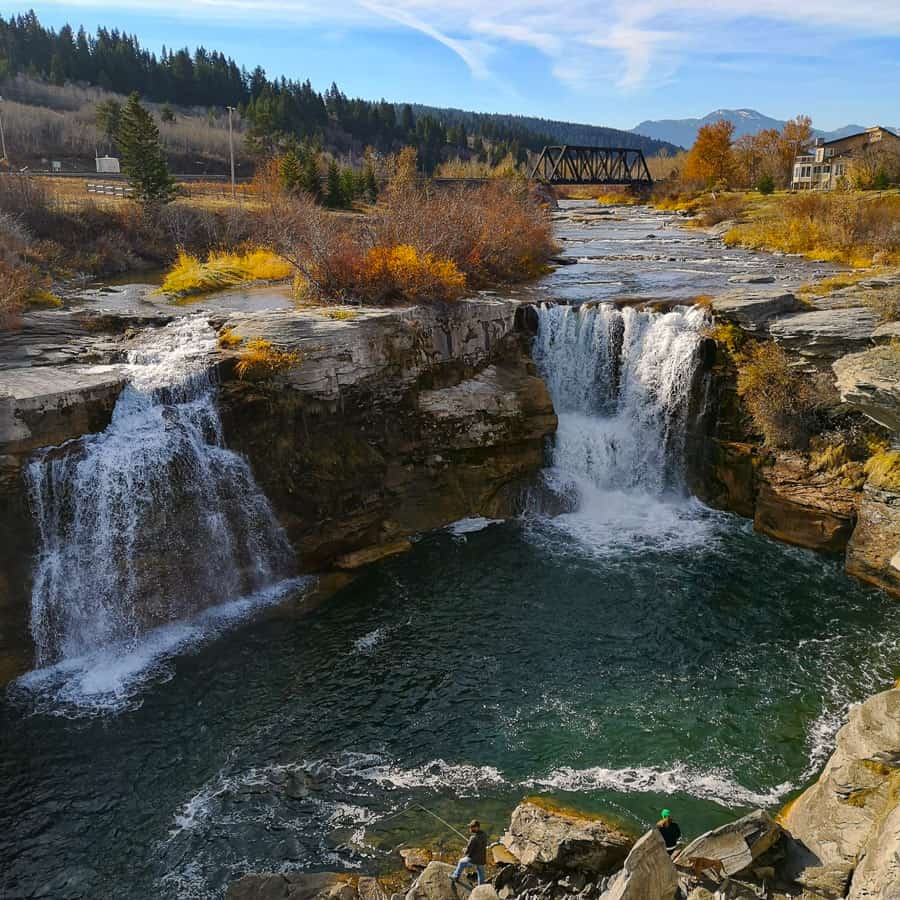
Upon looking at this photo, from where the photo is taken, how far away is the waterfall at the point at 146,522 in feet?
52.7

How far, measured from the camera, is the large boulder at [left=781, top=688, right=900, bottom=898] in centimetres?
947

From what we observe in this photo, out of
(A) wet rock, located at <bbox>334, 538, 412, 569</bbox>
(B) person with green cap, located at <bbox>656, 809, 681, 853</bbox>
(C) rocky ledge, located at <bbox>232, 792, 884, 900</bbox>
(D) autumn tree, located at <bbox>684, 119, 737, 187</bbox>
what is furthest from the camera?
(D) autumn tree, located at <bbox>684, 119, 737, 187</bbox>

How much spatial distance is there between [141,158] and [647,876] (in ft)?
147

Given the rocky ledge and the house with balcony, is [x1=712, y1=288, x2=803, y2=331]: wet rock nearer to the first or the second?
the rocky ledge

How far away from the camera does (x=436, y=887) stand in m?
9.85

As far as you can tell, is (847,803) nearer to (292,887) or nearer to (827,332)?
(292,887)

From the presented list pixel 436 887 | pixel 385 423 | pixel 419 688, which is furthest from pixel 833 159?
pixel 436 887

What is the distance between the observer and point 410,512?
828 inches

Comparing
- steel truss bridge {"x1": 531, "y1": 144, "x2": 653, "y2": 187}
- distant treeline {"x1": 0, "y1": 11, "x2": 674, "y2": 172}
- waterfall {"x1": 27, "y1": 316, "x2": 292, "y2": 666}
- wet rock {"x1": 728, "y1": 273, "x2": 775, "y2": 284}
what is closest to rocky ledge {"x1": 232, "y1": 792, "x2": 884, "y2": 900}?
waterfall {"x1": 27, "y1": 316, "x2": 292, "y2": 666}

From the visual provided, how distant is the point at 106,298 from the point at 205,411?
42.7 ft

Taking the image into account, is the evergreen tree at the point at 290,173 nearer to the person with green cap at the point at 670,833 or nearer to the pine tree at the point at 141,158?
the pine tree at the point at 141,158

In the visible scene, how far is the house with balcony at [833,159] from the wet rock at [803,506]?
5033 cm

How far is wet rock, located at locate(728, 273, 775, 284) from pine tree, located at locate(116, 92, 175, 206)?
106 ft

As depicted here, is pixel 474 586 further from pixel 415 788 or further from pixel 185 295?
pixel 185 295
